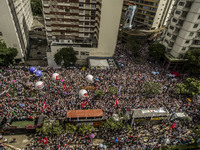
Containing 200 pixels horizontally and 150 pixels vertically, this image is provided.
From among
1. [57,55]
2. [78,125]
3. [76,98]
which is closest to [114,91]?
[76,98]

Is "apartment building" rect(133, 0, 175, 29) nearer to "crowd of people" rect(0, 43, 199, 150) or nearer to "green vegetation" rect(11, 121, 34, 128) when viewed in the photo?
"crowd of people" rect(0, 43, 199, 150)

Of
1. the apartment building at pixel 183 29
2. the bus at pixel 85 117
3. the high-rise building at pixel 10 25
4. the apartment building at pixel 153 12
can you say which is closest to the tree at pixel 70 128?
the bus at pixel 85 117

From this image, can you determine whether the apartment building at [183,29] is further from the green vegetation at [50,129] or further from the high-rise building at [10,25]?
the high-rise building at [10,25]

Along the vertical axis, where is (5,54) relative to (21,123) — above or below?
above

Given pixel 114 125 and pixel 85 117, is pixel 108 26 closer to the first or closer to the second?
pixel 85 117

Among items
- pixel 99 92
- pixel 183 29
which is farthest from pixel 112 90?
pixel 183 29

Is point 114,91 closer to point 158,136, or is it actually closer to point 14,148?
point 158,136
